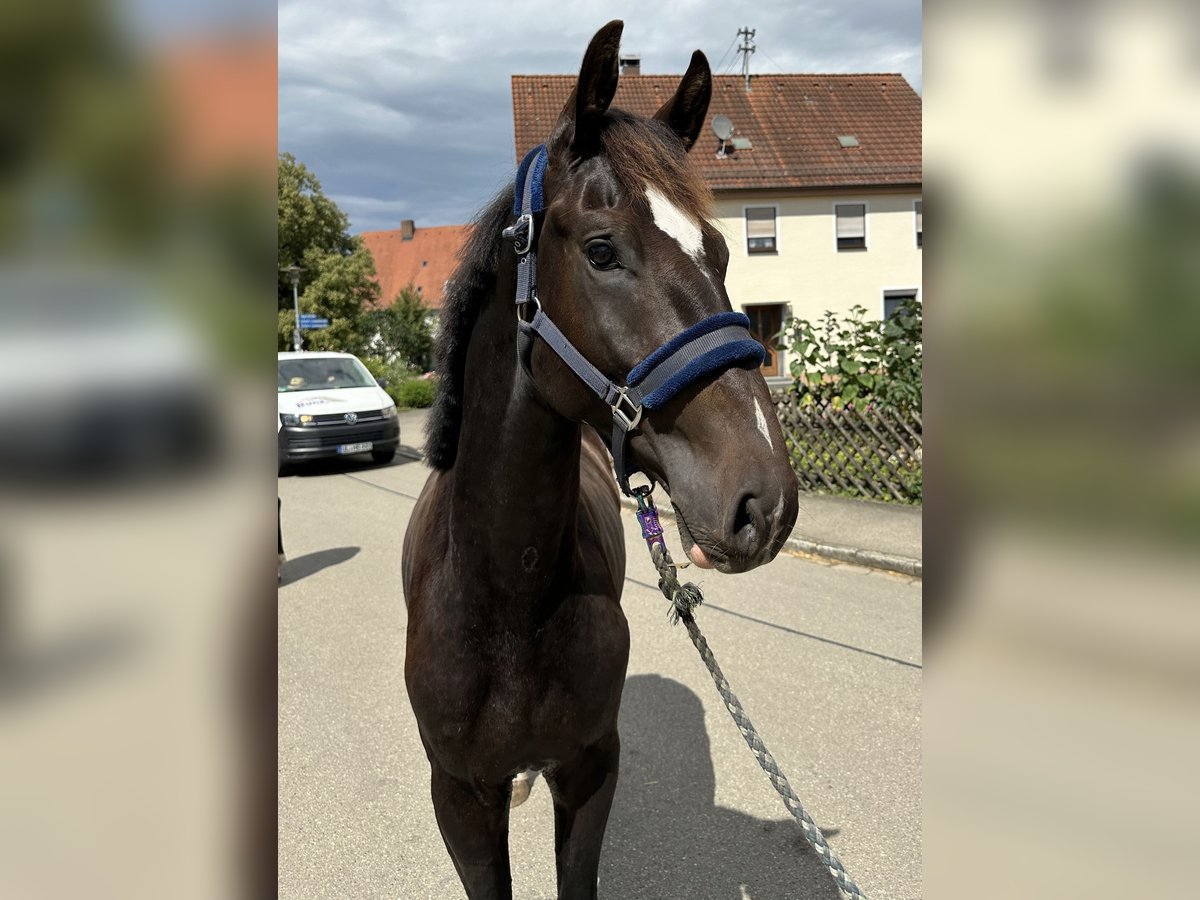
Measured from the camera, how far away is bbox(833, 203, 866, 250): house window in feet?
79.3

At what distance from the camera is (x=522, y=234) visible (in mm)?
1615

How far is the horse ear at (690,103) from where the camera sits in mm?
1746

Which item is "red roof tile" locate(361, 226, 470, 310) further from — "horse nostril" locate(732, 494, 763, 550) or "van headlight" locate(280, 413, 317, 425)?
"horse nostril" locate(732, 494, 763, 550)

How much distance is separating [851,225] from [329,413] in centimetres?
1817

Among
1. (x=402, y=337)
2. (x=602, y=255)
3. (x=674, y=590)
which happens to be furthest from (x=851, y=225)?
(x=602, y=255)

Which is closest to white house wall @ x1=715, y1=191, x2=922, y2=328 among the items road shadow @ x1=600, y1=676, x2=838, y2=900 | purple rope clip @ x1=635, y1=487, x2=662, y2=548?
road shadow @ x1=600, y1=676, x2=838, y2=900

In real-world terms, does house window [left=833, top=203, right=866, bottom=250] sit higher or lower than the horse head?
higher

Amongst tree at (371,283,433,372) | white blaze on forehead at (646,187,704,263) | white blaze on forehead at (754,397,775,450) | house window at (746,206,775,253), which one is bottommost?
white blaze on forehead at (754,397,775,450)

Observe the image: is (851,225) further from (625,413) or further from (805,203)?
(625,413)

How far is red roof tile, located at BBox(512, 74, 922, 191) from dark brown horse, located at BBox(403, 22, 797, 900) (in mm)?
21836

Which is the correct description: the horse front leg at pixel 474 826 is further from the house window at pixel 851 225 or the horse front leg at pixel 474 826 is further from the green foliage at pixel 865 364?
the house window at pixel 851 225

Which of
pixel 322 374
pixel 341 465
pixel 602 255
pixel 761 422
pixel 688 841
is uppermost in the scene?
pixel 322 374
